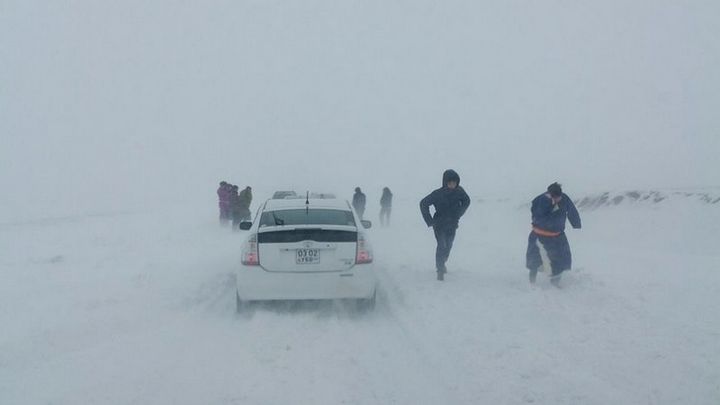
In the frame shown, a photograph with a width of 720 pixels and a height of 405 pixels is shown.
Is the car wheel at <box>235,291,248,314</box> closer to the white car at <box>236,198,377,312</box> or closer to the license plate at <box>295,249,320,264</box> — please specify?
the white car at <box>236,198,377,312</box>

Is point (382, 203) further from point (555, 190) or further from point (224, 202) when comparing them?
point (555, 190)

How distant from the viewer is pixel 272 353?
6430 millimetres

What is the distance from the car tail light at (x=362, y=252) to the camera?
8.23 meters

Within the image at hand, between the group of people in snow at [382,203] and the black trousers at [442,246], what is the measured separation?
45.2 feet

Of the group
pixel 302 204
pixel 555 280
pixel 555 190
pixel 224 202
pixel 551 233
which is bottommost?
pixel 224 202

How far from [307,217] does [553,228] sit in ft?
11.8

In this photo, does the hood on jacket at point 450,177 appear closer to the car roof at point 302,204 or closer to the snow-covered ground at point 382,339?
the snow-covered ground at point 382,339

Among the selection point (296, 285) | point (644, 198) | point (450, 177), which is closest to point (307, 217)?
point (296, 285)

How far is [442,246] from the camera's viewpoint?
1042 centimetres

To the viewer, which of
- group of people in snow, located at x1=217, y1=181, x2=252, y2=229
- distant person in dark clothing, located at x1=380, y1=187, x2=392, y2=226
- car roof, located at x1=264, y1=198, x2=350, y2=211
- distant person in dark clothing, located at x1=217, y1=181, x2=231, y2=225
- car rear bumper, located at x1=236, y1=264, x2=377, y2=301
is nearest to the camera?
car rear bumper, located at x1=236, y1=264, x2=377, y2=301

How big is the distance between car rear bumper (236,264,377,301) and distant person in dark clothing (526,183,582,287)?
3.00 metres

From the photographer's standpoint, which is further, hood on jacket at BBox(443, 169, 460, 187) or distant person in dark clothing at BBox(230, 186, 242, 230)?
distant person in dark clothing at BBox(230, 186, 242, 230)

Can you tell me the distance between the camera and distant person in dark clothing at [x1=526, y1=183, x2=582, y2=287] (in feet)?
30.4

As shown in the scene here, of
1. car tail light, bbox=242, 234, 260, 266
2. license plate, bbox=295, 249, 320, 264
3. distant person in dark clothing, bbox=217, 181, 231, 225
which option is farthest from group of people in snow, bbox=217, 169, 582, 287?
distant person in dark clothing, bbox=217, 181, 231, 225
